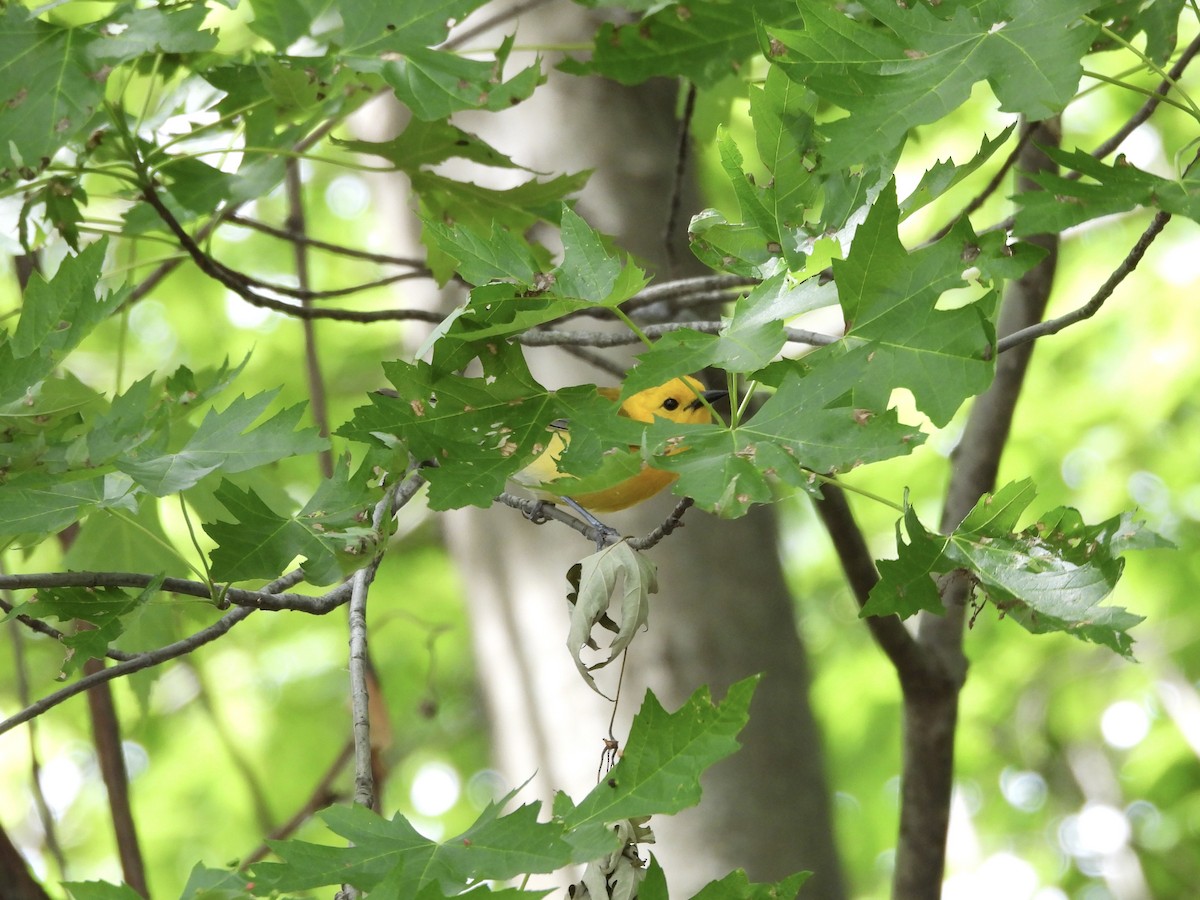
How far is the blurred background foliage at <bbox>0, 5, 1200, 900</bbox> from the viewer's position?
4.25 metres

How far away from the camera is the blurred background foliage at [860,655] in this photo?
4.25 meters

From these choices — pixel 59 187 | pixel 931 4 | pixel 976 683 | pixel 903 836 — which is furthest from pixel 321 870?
pixel 976 683

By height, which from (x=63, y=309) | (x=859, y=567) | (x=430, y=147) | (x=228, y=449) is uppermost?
(x=63, y=309)

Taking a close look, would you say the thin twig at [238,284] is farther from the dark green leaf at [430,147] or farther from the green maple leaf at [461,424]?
the green maple leaf at [461,424]

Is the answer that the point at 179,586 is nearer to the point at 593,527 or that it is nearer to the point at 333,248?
the point at 593,527

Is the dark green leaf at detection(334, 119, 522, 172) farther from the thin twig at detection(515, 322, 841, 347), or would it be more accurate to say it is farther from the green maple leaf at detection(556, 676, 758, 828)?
the green maple leaf at detection(556, 676, 758, 828)

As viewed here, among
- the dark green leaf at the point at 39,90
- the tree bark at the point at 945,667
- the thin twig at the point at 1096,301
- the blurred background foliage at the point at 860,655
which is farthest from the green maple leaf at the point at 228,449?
the blurred background foliage at the point at 860,655

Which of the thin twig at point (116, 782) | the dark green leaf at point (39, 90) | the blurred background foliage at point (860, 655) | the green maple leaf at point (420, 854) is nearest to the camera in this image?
the green maple leaf at point (420, 854)

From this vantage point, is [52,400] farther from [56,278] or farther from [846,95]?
[846,95]

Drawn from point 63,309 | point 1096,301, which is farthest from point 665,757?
point 63,309

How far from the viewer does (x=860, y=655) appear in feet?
16.6

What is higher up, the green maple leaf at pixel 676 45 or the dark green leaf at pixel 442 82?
the dark green leaf at pixel 442 82

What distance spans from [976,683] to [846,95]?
14.8ft

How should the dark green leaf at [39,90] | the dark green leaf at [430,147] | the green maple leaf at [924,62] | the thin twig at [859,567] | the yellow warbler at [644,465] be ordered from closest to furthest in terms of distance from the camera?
the green maple leaf at [924,62] → the dark green leaf at [39,90] → the dark green leaf at [430,147] → the thin twig at [859,567] → the yellow warbler at [644,465]
